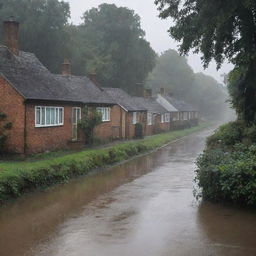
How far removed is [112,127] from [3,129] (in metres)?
17.9

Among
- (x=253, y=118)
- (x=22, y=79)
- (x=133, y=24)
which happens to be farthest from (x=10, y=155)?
(x=133, y=24)

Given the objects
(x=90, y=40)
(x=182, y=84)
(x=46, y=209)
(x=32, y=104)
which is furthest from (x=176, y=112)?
(x=46, y=209)

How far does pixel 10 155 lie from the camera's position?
2553 cm

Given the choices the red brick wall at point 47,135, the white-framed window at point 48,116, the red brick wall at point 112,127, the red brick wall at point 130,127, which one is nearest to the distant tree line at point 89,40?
the red brick wall at point 130,127

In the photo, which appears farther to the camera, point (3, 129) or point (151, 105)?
point (151, 105)

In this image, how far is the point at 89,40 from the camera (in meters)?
69.9

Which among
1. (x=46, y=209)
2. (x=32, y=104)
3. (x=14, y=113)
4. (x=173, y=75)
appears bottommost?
(x=46, y=209)

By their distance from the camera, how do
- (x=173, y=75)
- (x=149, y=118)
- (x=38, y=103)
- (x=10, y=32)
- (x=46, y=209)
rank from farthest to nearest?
(x=173, y=75), (x=149, y=118), (x=10, y=32), (x=38, y=103), (x=46, y=209)

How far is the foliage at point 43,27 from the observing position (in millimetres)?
54956

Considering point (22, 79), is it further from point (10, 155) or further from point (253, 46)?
point (253, 46)

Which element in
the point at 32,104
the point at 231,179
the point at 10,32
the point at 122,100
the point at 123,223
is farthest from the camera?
the point at 122,100

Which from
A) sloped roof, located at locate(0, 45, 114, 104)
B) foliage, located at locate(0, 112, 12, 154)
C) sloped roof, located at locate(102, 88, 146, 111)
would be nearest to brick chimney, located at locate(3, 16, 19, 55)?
sloped roof, located at locate(0, 45, 114, 104)

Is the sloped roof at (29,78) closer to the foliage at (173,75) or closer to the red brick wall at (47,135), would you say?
the red brick wall at (47,135)

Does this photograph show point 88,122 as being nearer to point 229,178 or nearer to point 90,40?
point 229,178
